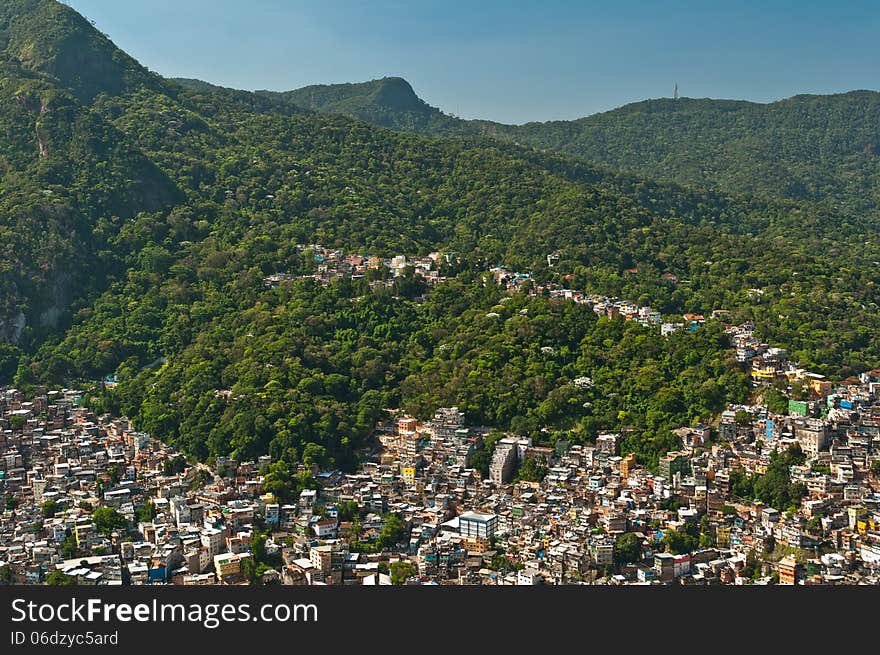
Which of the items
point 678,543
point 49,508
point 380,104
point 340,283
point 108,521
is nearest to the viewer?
point 678,543

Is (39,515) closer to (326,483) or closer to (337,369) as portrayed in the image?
(326,483)

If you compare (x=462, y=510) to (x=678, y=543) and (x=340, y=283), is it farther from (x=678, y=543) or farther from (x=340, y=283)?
(x=340, y=283)

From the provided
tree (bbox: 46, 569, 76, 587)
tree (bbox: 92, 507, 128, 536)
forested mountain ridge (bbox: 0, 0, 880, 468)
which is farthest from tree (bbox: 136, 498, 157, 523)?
forested mountain ridge (bbox: 0, 0, 880, 468)

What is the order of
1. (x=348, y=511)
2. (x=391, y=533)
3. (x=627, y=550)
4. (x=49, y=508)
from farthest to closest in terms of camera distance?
1. (x=49, y=508)
2. (x=348, y=511)
3. (x=391, y=533)
4. (x=627, y=550)

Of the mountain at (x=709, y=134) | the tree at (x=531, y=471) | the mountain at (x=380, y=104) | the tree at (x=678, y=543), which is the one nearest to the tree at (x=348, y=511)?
the tree at (x=531, y=471)

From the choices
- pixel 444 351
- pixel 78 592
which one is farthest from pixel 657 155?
pixel 78 592

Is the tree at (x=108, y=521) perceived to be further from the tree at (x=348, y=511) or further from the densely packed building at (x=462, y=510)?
the tree at (x=348, y=511)

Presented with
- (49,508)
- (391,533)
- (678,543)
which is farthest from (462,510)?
(49,508)

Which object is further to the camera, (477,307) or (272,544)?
(477,307)
